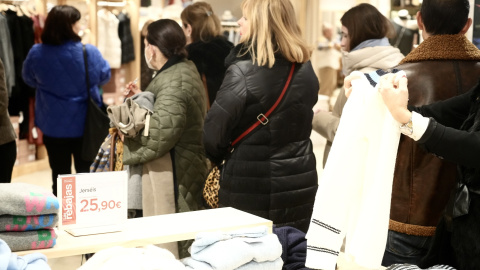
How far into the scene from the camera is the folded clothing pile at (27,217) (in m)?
1.97

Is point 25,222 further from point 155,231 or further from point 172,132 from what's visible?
point 172,132

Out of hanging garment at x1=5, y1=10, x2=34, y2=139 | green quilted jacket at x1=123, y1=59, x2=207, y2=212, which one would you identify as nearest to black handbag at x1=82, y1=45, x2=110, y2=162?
green quilted jacket at x1=123, y1=59, x2=207, y2=212

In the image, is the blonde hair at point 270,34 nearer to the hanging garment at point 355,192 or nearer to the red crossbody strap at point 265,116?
the red crossbody strap at point 265,116

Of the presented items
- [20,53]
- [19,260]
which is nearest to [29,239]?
[19,260]

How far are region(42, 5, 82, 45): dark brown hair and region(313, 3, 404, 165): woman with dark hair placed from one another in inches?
77.5

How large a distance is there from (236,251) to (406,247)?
863 mm

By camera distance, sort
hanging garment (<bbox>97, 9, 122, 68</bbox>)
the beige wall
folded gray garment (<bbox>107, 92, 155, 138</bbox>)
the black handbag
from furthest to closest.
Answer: the beige wall, hanging garment (<bbox>97, 9, 122, 68</bbox>), the black handbag, folded gray garment (<bbox>107, 92, 155, 138</bbox>)

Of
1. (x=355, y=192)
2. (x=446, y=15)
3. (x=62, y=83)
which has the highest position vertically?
(x=446, y=15)

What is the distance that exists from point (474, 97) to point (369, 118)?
0.40 meters

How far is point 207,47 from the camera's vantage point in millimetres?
4859

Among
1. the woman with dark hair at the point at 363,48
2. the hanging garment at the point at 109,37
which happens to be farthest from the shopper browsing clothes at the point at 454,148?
the hanging garment at the point at 109,37

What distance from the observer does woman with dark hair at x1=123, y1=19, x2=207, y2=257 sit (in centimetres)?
370

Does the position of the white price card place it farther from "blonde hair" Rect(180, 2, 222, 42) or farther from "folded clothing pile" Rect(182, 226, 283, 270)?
"blonde hair" Rect(180, 2, 222, 42)

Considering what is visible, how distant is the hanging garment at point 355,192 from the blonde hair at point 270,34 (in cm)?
112
